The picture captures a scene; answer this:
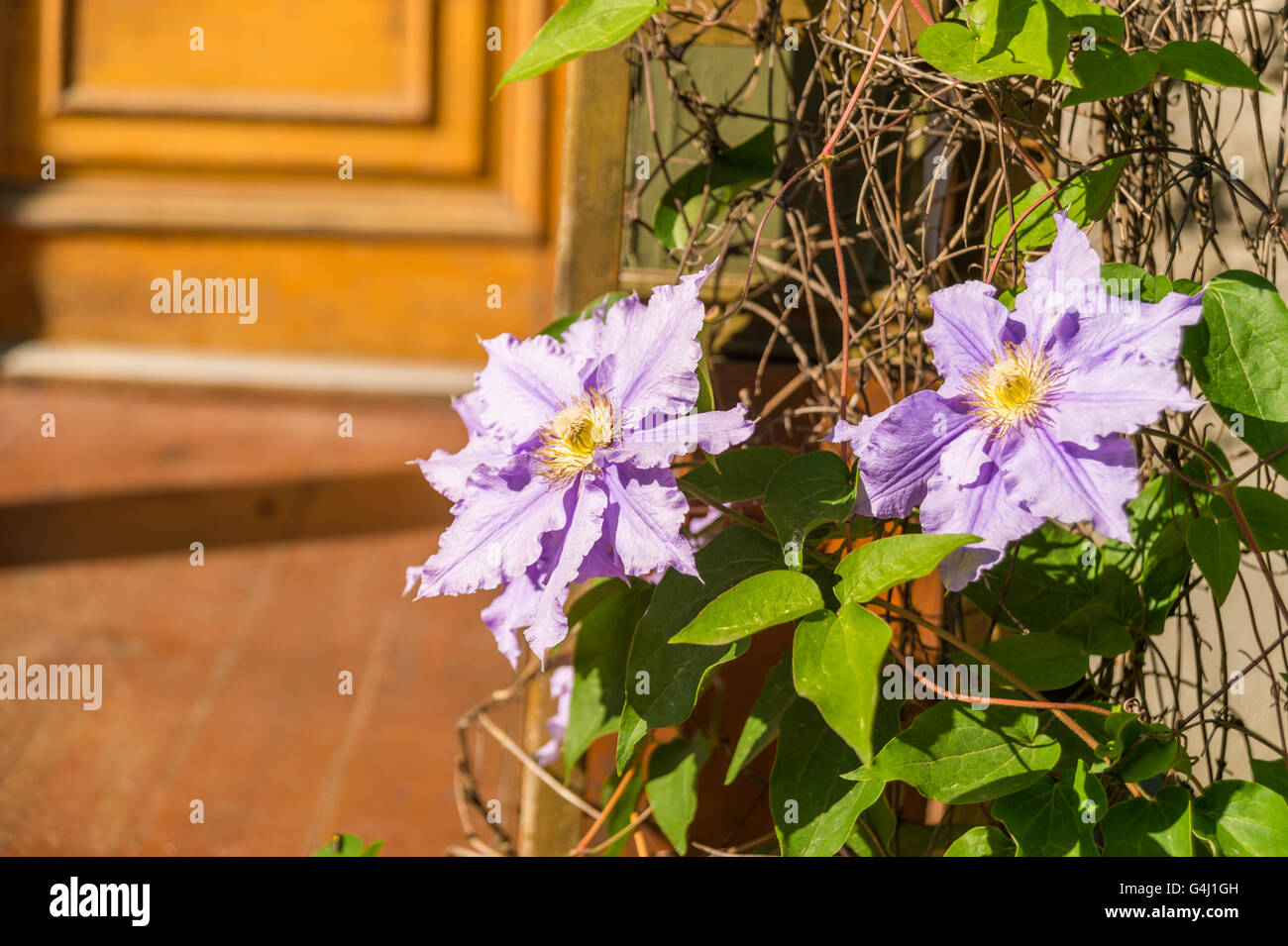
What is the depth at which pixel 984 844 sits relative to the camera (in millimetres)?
502

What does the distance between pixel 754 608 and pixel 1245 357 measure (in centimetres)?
24

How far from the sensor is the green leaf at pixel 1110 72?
1.54ft

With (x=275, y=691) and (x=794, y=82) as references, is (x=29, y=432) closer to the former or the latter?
(x=275, y=691)

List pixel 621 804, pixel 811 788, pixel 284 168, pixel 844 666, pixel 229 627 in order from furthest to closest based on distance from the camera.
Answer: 1. pixel 284 168
2. pixel 229 627
3. pixel 621 804
4. pixel 811 788
5. pixel 844 666

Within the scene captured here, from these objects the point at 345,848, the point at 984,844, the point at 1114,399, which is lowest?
the point at 345,848

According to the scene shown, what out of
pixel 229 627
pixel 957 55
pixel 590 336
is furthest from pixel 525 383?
pixel 229 627

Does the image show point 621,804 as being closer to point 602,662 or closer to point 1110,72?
point 602,662

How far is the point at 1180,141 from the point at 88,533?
1.65 m

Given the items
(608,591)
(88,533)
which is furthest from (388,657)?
(608,591)

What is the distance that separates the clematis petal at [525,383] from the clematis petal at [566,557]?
1.8 inches

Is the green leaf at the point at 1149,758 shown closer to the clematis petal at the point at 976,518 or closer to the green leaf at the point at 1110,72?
the clematis petal at the point at 976,518

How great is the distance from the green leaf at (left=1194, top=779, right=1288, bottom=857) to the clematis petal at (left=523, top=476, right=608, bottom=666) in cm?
28

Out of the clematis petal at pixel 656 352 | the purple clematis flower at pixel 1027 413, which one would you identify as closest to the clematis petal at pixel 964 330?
the purple clematis flower at pixel 1027 413
